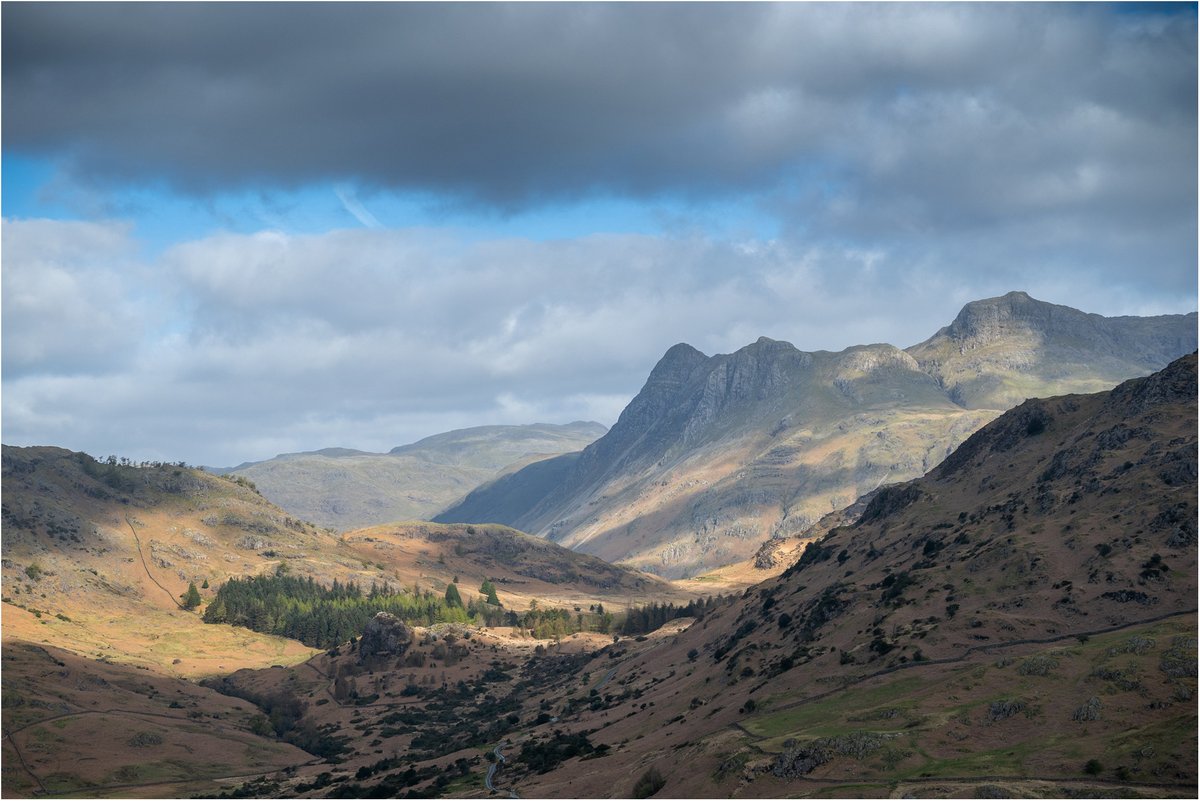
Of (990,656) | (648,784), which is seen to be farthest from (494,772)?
(990,656)

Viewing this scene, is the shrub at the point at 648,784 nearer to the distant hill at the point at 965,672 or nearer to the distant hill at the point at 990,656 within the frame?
the distant hill at the point at 965,672

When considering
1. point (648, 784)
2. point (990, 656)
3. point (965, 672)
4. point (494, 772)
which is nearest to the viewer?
point (648, 784)

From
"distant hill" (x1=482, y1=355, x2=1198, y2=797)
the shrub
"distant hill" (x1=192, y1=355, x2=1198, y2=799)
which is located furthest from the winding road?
the shrub

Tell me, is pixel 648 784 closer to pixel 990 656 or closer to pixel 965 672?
pixel 965 672

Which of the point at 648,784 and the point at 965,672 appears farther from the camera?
the point at 965,672

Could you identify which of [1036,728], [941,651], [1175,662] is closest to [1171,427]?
[941,651]

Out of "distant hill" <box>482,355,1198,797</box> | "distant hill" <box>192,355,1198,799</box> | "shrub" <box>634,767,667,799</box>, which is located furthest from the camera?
"shrub" <box>634,767,667,799</box>

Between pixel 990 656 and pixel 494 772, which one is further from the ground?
pixel 990 656

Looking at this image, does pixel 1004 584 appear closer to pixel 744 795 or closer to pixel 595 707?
pixel 744 795

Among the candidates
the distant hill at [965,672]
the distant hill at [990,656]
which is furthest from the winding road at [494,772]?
the distant hill at [990,656]

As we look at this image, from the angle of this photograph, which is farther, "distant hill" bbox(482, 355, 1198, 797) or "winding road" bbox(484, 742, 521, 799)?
"winding road" bbox(484, 742, 521, 799)

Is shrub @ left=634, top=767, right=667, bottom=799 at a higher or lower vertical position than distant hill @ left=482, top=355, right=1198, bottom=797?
lower

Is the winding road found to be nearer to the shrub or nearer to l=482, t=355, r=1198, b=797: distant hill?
l=482, t=355, r=1198, b=797: distant hill

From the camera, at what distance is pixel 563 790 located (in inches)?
4847
